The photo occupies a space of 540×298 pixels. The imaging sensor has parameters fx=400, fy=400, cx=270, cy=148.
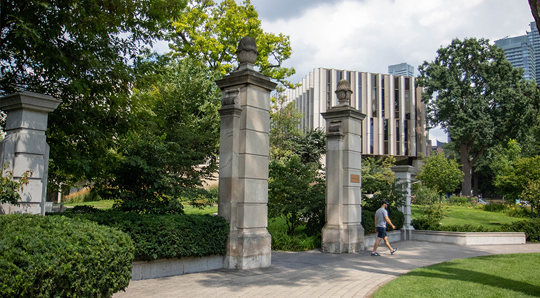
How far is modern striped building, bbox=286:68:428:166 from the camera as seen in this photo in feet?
191

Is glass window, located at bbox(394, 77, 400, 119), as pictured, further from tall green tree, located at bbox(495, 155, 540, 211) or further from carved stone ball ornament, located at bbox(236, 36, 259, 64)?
carved stone ball ornament, located at bbox(236, 36, 259, 64)

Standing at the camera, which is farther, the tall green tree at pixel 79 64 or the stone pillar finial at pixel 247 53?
the stone pillar finial at pixel 247 53

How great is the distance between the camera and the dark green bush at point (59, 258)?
388 centimetres

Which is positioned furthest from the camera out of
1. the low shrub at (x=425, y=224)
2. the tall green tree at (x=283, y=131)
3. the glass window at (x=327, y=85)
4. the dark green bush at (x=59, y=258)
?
the glass window at (x=327, y=85)

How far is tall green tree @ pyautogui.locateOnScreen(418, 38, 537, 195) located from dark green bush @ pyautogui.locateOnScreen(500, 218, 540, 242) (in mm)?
31445

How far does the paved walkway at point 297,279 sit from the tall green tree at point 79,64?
360 centimetres

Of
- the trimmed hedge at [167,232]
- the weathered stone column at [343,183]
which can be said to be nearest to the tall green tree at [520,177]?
the weathered stone column at [343,183]

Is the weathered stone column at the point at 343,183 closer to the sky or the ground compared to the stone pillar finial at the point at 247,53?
closer to the ground

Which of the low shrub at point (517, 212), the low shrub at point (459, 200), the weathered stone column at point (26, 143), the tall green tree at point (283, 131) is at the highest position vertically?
the tall green tree at point (283, 131)

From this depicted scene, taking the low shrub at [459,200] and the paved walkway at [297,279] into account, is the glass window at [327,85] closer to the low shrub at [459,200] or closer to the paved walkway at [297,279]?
the low shrub at [459,200]

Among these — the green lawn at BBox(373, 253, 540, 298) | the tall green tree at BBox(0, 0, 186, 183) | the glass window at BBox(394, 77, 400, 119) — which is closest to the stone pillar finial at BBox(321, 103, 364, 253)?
the green lawn at BBox(373, 253, 540, 298)

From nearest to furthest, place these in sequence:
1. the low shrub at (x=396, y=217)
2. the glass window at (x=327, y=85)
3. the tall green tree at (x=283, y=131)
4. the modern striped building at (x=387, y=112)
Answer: the low shrub at (x=396, y=217)
the tall green tree at (x=283, y=131)
the glass window at (x=327, y=85)
the modern striped building at (x=387, y=112)

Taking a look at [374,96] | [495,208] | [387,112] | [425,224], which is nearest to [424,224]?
[425,224]

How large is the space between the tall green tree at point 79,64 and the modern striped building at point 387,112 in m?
47.3
